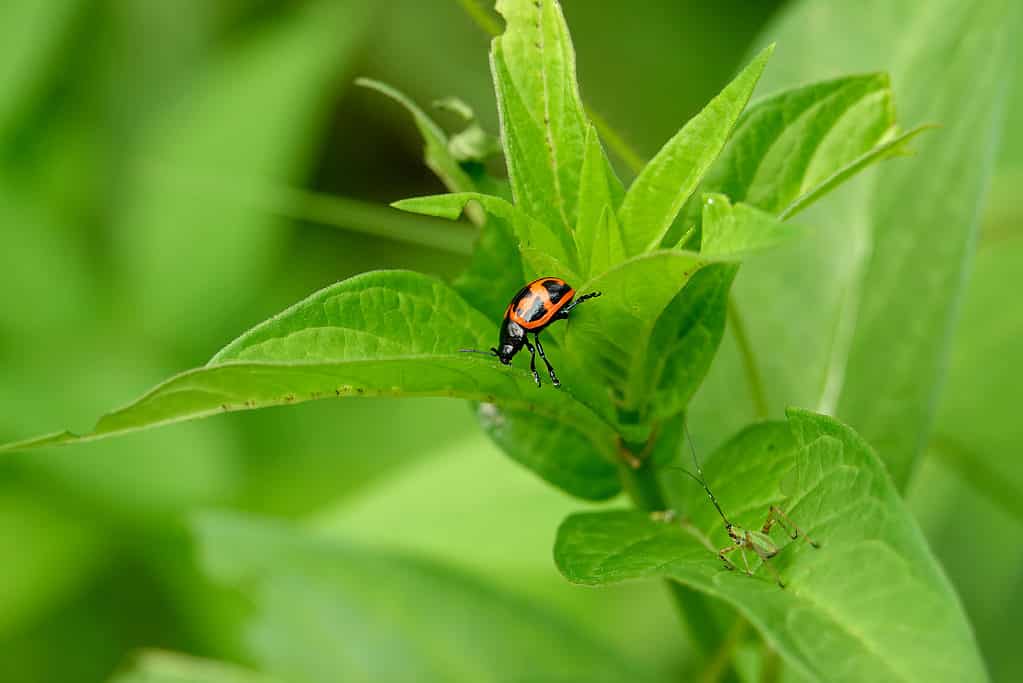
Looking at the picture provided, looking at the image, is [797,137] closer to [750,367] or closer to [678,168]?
[678,168]

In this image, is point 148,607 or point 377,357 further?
point 148,607

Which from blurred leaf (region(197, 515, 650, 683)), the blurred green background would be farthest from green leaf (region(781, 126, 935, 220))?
the blurred green background

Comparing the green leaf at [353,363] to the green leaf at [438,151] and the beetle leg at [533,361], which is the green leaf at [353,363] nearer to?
the beetle leg at [533,361]

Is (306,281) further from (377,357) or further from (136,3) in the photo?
(377,357)

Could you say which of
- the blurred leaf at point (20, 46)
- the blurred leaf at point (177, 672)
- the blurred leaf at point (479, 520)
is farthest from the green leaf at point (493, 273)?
the blurred leaf at point (20, 46)

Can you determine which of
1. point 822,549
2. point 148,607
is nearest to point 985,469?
point 822,549

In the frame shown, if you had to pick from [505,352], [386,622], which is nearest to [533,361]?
[505,352]
